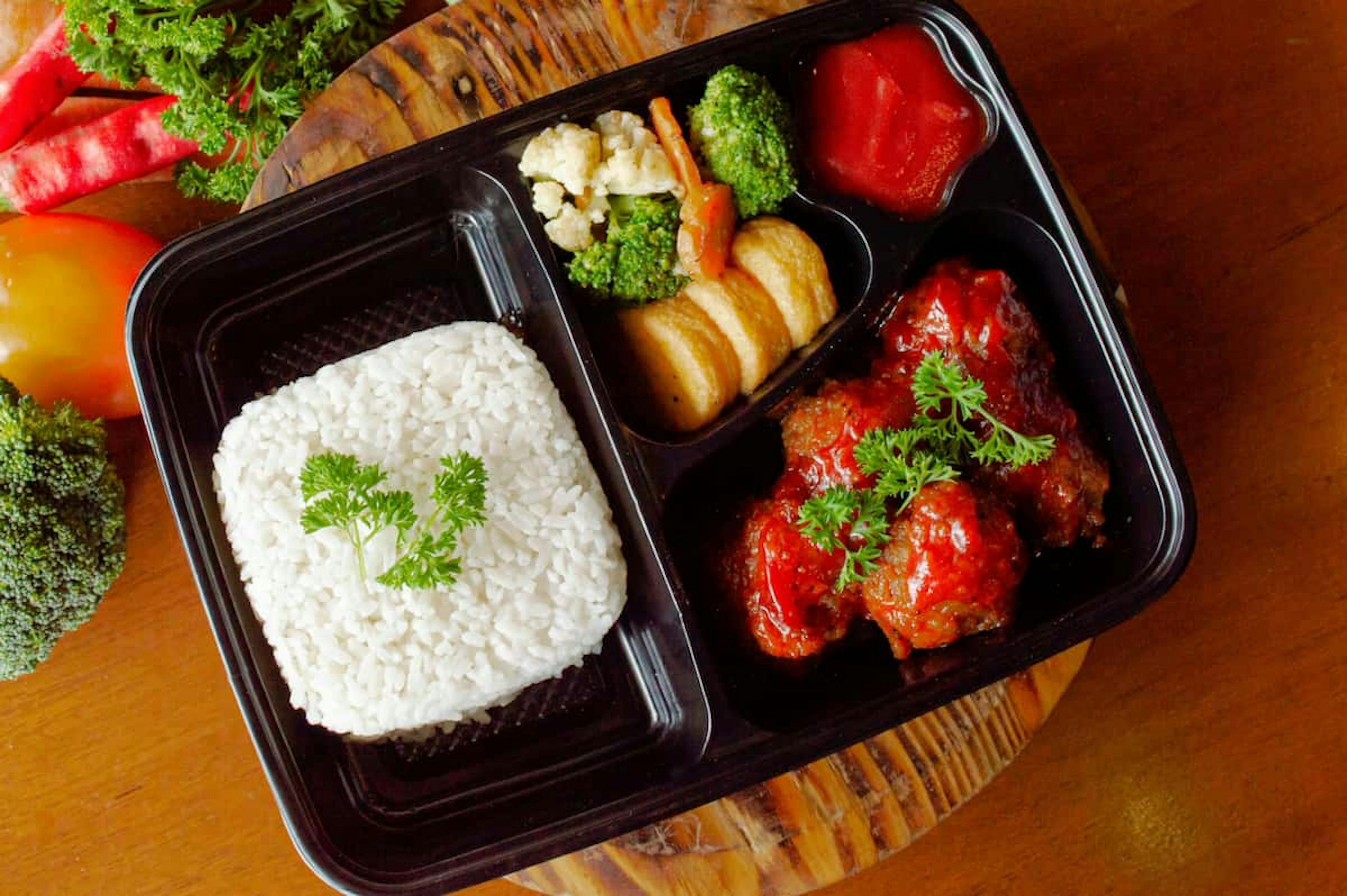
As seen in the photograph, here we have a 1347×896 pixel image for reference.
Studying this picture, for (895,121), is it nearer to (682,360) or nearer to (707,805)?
(682,360)

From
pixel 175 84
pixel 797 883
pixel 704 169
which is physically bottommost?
pixel 797 883

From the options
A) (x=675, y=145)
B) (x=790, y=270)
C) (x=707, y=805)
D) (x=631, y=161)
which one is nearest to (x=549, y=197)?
(x=631, y=161)

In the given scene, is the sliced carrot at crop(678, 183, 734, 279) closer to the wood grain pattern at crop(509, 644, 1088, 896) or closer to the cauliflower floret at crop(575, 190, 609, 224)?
the cauliflower floret at crop(575, 190, 609, 224)

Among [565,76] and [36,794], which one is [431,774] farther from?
[565,76]

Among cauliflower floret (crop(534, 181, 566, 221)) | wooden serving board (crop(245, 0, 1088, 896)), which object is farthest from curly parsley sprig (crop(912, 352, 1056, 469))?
cauliflower floret (crop(534, 181, 566, 221))

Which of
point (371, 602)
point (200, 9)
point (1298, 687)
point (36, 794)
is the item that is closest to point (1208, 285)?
point (1298, 687)

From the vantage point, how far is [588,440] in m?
2.41

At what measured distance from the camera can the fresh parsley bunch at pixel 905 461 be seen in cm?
217

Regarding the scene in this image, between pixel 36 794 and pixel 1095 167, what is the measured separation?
3075mm

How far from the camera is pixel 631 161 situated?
2.23 meters

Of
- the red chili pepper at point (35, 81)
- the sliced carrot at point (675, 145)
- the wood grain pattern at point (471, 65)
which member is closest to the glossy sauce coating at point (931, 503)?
the sliced carrot at point (675, 145)

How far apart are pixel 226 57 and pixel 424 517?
4.14ft

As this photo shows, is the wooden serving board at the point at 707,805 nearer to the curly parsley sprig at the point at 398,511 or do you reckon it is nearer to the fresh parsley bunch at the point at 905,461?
the fresh parsley bunch at the point at 905,461

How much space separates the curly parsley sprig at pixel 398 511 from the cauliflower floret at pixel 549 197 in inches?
21.2
